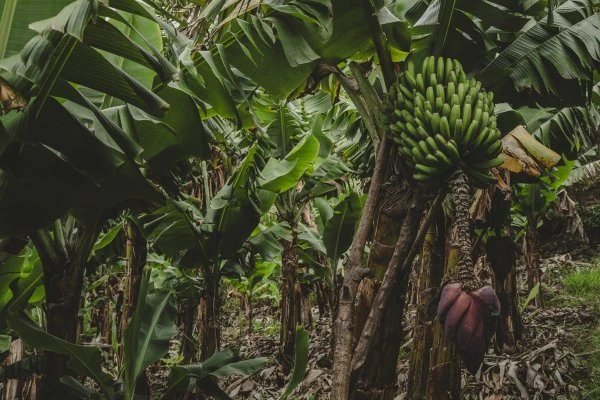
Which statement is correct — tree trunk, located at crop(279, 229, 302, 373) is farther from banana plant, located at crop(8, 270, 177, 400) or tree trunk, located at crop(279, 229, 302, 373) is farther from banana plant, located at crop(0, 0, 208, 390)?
banana plant, located at crop(0, 0, 208, 390)

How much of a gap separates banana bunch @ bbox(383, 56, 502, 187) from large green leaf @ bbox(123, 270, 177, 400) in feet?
4.21

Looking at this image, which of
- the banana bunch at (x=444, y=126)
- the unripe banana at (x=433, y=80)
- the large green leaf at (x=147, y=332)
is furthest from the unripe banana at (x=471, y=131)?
the large green leaf at (x=147, y=332)

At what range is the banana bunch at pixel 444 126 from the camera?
5.20 ft

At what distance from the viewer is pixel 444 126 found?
62.6 inches

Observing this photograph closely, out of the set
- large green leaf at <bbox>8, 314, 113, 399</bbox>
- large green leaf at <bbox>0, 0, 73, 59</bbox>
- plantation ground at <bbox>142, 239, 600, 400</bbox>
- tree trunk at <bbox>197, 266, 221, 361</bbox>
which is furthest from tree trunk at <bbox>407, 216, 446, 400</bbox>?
large green leaf at <bbox>0, 0, 73, 59</bbox>

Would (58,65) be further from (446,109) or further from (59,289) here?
(446,109)

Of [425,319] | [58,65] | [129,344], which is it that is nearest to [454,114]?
[58,65]

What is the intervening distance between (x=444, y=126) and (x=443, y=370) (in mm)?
1541

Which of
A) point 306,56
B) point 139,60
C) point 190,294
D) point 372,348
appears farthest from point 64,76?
point 190,294

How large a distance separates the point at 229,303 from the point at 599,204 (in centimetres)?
663

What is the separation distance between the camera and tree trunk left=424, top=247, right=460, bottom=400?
2.60 m

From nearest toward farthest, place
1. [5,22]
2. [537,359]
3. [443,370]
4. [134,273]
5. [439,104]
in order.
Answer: [5,22] < [439,104] < [443,370] < [134,273] < [537,359]

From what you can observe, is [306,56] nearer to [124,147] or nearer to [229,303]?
[124,147]

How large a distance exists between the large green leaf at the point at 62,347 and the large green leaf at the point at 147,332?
0.13m
